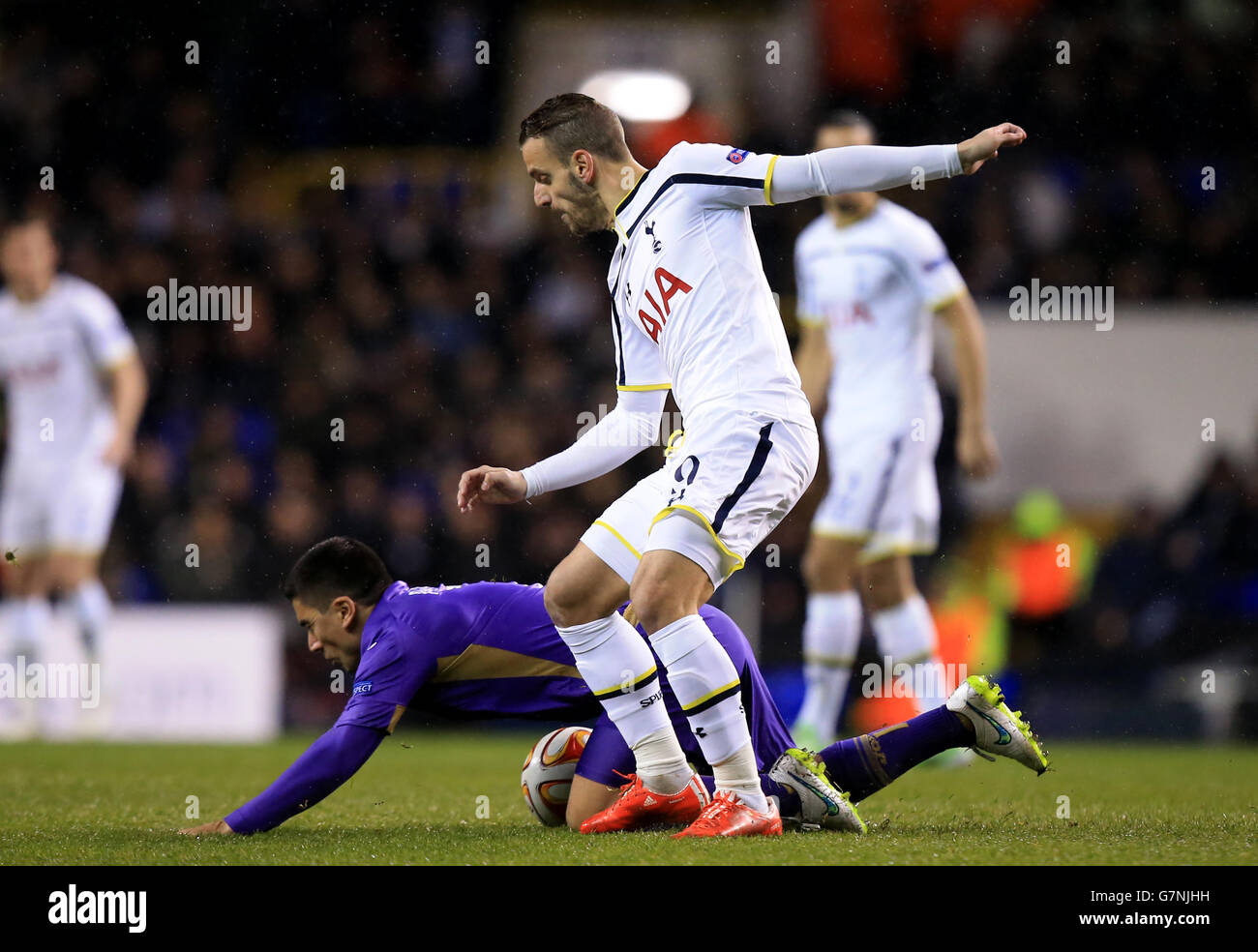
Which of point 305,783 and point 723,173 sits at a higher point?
point 723,173

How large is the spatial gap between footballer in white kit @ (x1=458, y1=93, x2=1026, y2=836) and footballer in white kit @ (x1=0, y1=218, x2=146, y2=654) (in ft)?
18.9

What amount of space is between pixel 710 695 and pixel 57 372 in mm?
7235

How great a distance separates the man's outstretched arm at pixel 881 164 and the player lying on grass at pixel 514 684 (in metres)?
1.33

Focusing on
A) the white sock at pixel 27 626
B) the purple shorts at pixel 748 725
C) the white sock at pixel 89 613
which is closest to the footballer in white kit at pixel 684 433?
the purple shorts at pixel 748 725

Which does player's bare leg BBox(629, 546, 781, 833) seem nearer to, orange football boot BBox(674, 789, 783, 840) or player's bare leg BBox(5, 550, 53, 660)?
orange football boot BBox(674, 789, 783, 840)

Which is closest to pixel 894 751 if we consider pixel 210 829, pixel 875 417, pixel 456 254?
pixel 210 829

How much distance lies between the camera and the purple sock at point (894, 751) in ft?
13.9

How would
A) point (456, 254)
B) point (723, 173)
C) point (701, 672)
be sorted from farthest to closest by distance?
point (456, 254), point (723, 173), point (701, 672)

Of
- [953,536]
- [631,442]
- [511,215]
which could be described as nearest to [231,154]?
[511,215]

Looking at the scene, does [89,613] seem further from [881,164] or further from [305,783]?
[881,164]

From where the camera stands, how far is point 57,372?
31.9 feet

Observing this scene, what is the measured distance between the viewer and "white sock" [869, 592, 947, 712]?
7023mm

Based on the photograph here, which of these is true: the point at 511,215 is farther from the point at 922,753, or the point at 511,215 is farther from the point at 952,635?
the point at 922,753
